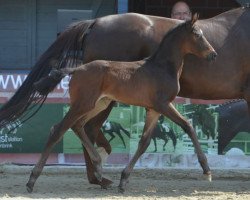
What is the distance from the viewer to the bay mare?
776 centimetres

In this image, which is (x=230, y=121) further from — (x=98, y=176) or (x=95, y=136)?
(x=98, y=176)

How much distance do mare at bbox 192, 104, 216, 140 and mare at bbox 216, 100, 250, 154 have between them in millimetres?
95

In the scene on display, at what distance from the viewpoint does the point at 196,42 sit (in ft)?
24.2

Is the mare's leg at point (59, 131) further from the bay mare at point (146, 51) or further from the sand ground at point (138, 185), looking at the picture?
the bay mare at point (146, 51)

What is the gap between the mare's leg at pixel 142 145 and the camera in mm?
7422

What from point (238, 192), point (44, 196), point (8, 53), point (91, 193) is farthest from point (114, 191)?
point (8, 53)

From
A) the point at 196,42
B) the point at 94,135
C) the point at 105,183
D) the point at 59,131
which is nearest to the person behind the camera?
the point at 59,131

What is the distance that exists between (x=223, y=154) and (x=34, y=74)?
3.02 metres

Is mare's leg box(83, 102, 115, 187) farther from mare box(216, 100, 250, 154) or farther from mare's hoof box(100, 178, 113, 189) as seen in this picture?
mare box(216, 100, 250, 154)

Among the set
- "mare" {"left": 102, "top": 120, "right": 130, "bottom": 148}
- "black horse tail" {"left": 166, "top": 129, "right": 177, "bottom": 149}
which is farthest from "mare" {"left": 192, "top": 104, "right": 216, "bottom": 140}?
"mare" {"left": 102, "top": 120, "right": 130, "bottom": 148}

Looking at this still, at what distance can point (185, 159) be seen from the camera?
935cm

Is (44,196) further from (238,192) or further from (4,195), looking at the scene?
(238,192)

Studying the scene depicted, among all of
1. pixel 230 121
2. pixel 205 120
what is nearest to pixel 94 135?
pixel 205 120

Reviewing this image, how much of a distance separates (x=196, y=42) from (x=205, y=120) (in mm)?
2269
